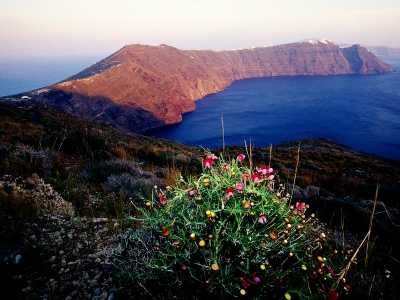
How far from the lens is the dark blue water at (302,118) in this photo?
2485 inches

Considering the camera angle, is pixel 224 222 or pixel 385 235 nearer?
pixel 224 222

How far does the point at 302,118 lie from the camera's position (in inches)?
3219

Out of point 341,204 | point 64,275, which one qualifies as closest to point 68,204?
point 64,275

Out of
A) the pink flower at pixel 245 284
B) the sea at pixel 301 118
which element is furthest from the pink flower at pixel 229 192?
the sea at pixel 301 118

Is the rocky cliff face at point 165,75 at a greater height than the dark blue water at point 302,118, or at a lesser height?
greater

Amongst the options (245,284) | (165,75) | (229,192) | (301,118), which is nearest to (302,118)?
(301,118)

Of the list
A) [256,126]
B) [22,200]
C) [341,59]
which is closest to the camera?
[22,200]

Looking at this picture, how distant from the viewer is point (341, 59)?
184 m

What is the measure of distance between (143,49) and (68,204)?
157373 mm

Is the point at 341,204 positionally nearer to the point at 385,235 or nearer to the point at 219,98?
the point at 385,235

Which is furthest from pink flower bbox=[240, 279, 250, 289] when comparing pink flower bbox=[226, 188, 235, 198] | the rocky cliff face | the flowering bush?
the rocky cliff face

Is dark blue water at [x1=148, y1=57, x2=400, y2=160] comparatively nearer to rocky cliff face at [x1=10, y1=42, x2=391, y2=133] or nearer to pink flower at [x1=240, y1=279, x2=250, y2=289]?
rocky cliff face at [x1=10, y1=42, x2=391, y2=133]

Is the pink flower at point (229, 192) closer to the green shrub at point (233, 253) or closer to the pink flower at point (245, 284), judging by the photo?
the green shrub at point (233, 253)

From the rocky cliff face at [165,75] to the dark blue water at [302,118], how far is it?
10.1 metres
